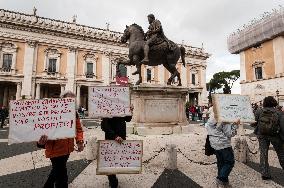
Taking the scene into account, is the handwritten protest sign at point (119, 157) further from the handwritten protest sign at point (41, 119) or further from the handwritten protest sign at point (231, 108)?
the handwritten protest sign at point (231, 108)

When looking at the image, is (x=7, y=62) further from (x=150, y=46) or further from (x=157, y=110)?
(x=157, y=110)

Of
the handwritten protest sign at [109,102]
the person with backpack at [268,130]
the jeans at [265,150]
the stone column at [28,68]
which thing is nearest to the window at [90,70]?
the stone column at [28,68]

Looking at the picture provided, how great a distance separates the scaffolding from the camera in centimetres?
3416

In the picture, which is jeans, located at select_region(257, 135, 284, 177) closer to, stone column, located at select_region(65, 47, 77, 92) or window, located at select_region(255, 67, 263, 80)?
stone column, located at select_region(65, 47, 77, 92)

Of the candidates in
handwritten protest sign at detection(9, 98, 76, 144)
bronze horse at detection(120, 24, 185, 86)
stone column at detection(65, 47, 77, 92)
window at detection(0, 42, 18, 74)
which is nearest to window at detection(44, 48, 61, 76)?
stone column at detection(65, 47, 77, 92)

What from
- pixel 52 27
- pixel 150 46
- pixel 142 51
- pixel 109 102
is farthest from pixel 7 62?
pixel 109 102

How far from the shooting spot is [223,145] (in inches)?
161

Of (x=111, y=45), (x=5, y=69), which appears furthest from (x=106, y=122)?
(x=111, y=45)

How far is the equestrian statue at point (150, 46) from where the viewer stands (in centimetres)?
835

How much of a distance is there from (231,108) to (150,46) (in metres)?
4.74

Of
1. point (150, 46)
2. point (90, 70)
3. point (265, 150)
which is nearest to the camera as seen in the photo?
point (265, 150)

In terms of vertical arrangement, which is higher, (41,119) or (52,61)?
(52,61)

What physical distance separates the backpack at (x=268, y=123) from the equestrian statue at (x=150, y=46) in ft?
14.1

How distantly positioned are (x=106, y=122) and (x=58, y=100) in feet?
2.82
